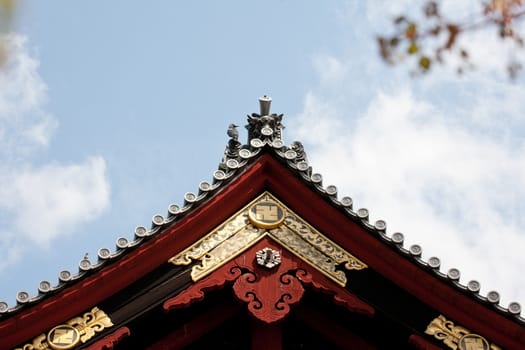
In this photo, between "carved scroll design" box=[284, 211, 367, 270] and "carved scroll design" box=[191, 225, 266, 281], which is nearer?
"carved scroll design" box=[191, 225, 266, 281]

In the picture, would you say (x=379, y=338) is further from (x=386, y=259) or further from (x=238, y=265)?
(x=238, y=265)

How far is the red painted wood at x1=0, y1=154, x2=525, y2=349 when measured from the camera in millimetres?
9320

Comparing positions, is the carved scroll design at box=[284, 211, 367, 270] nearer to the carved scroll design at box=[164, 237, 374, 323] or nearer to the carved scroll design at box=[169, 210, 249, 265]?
the carved scroll design at box=[164, 237, 374, 323]

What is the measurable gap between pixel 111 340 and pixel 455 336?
338 cm

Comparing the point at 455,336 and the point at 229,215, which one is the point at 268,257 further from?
the point at 455,336

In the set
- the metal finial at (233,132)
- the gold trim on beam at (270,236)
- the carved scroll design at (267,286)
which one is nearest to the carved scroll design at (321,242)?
the gold trim on beam at (270,236)

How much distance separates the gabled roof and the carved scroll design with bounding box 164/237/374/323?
454 millimetres

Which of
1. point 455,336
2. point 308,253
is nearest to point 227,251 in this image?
point 308,253

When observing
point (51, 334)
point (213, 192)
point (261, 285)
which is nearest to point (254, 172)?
point (213, 192)

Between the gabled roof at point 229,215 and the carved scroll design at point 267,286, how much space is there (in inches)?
17.9

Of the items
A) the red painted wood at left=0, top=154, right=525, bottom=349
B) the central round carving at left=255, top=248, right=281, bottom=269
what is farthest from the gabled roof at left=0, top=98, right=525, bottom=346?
the central round carving at left=255, top=248, right=281, bottom=269

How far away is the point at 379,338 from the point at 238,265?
1650 millimetres

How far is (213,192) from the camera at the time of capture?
10023 mm

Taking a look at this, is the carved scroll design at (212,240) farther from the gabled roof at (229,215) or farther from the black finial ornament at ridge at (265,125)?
the black finial ornament at ridge at (265,125)
